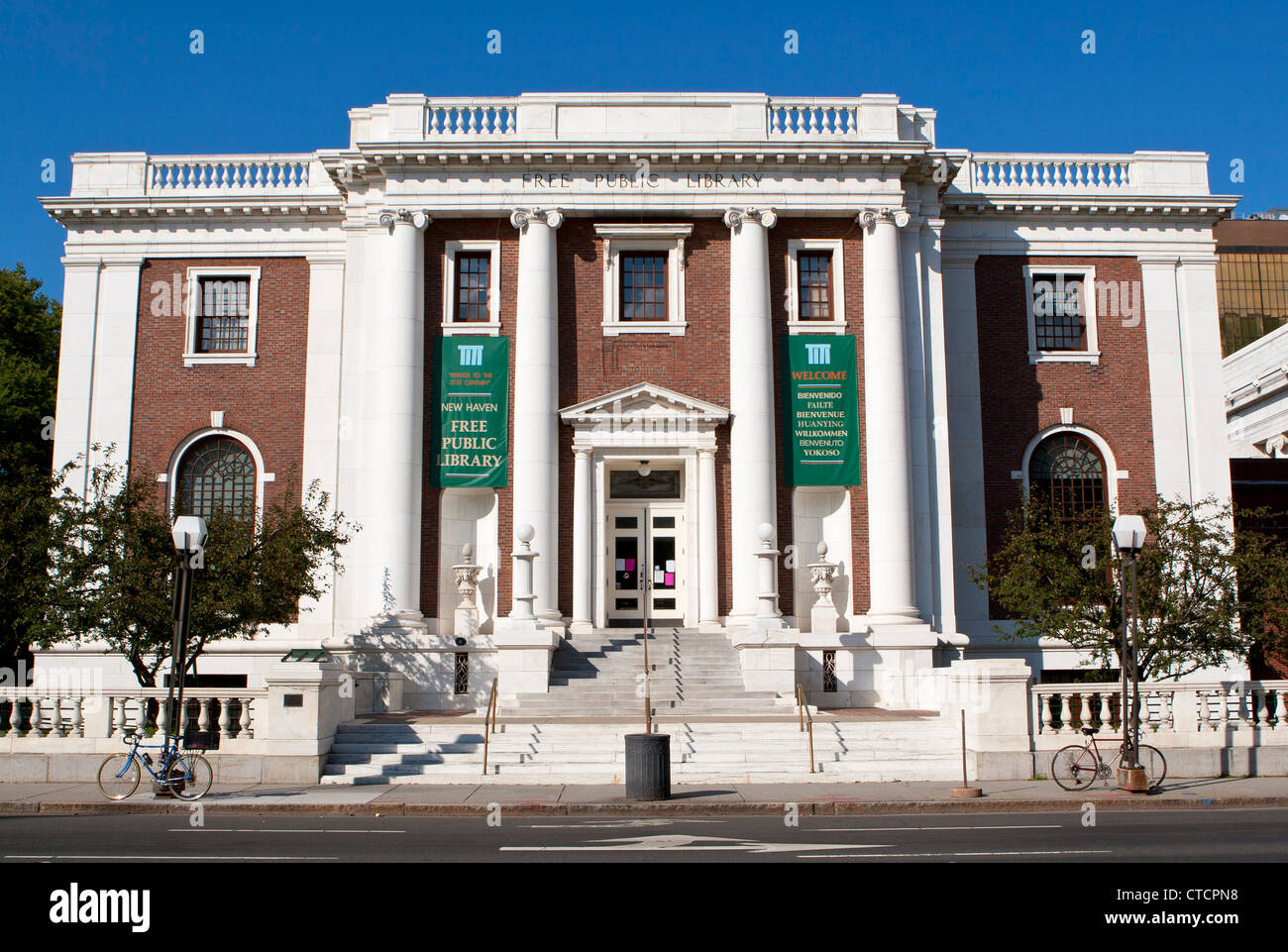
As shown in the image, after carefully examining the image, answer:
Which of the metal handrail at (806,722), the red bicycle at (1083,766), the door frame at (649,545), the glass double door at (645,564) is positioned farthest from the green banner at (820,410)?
the red bicycle at (1083,766)

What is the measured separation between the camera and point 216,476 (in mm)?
32969

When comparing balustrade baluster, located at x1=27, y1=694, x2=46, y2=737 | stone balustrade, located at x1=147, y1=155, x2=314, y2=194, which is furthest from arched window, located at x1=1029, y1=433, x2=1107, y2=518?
balustrade baluster, located at x1=27, y1=694, x2=46, y2=737

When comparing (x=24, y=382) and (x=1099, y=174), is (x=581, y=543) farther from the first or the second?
(x=24, y=382)

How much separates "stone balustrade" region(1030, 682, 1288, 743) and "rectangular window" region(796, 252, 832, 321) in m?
13.7

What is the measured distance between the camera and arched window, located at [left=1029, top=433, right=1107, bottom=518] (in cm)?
3306

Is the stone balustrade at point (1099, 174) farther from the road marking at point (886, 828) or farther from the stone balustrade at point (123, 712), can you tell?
the stone balustrade at point (123, 712)

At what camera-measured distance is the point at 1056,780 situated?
18.2 meters

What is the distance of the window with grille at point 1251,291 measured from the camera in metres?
72.2

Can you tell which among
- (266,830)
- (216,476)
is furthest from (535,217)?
(266,830)

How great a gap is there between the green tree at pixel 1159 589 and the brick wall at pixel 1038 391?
19.2 feet

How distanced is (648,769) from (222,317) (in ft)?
72.1

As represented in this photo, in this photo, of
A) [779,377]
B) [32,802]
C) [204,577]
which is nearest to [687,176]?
[779,377]
